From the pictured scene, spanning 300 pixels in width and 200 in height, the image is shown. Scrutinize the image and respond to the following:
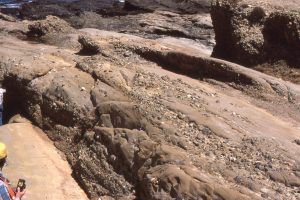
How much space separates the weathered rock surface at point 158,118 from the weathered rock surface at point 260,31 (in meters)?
0.96

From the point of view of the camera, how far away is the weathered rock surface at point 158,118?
5195 mm

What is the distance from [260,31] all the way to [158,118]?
3.23m

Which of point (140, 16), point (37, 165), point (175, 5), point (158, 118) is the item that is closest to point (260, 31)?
point (158, 118)

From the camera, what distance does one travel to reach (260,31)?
8469 millimetres

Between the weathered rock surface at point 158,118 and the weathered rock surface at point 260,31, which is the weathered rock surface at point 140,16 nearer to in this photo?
the weathered rock surface at point 260,31

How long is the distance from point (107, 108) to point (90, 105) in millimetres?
448

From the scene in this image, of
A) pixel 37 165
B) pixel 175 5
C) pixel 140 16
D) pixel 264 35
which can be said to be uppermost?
pixel 264 35

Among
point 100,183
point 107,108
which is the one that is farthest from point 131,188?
point 107,108

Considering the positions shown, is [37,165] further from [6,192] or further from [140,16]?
[140,16]

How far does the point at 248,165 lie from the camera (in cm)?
529

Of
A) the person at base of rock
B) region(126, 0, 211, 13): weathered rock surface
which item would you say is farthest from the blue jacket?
region(126, 0, 211, 13): weathered rock surface

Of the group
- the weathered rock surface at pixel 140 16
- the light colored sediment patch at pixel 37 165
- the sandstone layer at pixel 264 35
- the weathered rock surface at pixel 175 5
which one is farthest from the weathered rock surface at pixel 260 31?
the weathered rock surface at pixel 175 5

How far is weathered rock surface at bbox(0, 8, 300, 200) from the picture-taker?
5.20 metres

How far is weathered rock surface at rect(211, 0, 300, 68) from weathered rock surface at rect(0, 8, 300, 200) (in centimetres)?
96
